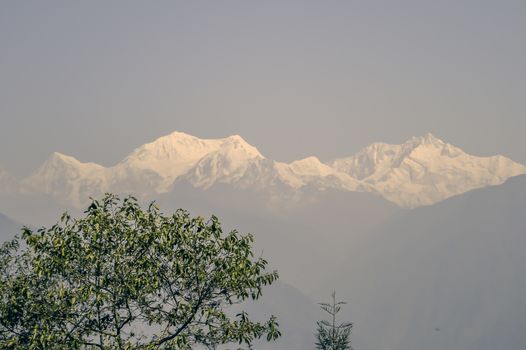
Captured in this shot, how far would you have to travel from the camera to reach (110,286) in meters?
44.3

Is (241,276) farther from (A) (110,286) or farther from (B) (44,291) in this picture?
(B) (44,291)

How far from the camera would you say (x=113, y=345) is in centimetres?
4384

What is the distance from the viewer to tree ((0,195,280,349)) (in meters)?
43.9

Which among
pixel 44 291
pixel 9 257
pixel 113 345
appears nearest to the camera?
pixel 113 345

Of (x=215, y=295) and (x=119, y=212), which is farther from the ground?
(x=119, y=212)

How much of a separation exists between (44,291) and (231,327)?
12720mm

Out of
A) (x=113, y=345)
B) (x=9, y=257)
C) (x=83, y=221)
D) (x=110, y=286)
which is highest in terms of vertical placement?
(x=9, y=257)

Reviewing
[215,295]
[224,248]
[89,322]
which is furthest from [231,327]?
[89,322]

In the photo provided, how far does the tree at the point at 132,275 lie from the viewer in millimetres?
43875

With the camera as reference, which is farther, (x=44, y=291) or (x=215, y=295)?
(x=44, y=291)

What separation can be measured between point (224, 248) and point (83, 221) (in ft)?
26.9

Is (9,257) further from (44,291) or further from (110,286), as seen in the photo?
(110,286)

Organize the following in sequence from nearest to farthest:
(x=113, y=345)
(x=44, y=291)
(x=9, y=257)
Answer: (x=113, y=345), (x=44, y=291), (x=9, y=257)

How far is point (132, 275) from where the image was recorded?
43.8 meters
